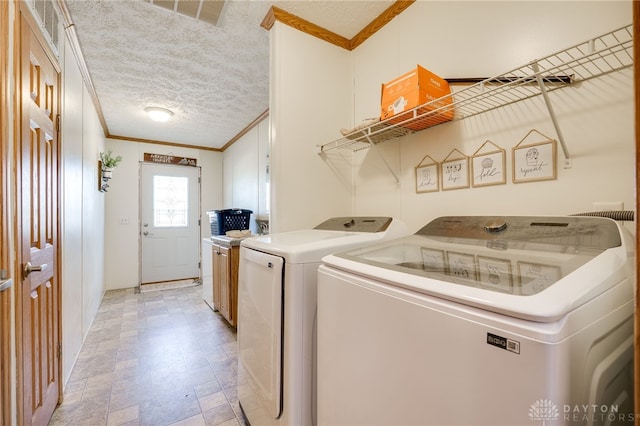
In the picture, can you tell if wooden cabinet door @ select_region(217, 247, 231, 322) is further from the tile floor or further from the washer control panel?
the washer control panel

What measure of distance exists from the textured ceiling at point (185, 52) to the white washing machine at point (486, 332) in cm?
172

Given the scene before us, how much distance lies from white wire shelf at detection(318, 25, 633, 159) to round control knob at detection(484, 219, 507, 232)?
0.35m

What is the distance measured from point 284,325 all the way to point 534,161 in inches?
48.1

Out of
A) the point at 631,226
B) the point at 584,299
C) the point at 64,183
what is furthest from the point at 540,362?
the point at 64,183

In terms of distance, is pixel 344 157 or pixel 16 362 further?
pixel 344 157

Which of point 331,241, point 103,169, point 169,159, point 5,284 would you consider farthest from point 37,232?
point 169,159

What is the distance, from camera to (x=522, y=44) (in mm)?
1188

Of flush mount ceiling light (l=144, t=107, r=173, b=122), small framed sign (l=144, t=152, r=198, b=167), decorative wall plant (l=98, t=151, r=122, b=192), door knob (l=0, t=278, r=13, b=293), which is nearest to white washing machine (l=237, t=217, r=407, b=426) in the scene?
door knob (l=0, t=278, r=13, b=293)

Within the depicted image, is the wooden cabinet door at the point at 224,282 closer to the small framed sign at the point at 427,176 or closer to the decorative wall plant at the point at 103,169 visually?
the decorative wall plant at the point at 103,169

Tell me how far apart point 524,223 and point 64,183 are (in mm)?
2558

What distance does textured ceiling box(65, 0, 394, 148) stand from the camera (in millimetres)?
1770

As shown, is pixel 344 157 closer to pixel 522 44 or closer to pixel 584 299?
pixel 522 44

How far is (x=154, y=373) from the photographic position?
2.05m

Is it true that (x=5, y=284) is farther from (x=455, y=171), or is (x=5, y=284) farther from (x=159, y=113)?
(x=159, y=113)
